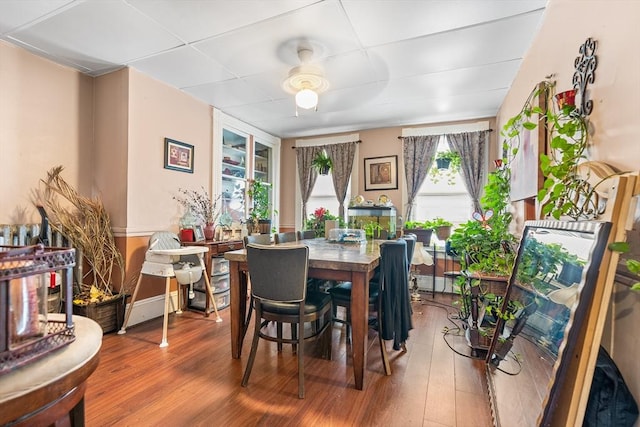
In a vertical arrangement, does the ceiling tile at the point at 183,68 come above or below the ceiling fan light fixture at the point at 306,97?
above

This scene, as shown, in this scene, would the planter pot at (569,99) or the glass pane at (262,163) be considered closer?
the planter pot at (569,99)

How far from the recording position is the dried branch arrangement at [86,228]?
8.80 feet

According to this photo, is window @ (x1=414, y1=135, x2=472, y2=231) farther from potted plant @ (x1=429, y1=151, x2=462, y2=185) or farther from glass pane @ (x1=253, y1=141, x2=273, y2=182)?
glass pane @ (x1=253, y1=141, x2=273, y2=182)

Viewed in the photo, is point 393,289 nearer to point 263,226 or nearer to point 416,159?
point 263,226

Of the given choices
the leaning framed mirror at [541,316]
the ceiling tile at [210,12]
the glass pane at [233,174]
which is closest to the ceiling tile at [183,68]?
the ceiling tile at [210,12]

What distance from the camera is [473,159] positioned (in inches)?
164

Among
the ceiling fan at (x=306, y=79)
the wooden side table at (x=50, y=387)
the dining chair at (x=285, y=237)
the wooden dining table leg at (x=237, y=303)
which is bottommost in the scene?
the wooden dining table leg at (x=237, y=303)

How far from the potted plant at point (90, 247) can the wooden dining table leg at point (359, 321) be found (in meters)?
2.34

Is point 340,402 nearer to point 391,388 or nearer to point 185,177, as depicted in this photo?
point 391,388

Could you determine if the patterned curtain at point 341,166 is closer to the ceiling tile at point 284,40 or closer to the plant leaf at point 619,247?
the ceiling tile at point 284,40

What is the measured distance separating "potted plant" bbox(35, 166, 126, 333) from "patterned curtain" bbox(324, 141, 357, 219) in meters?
3.23

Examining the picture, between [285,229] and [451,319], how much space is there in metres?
3.29

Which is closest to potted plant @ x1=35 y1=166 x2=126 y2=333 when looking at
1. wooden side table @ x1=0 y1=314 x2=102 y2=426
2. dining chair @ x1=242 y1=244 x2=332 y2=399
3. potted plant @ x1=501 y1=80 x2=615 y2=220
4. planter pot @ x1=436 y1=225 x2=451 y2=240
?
dining chair @ x1=242 y1=244 x2=332 y2=399

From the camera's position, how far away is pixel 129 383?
1902 millimetres
